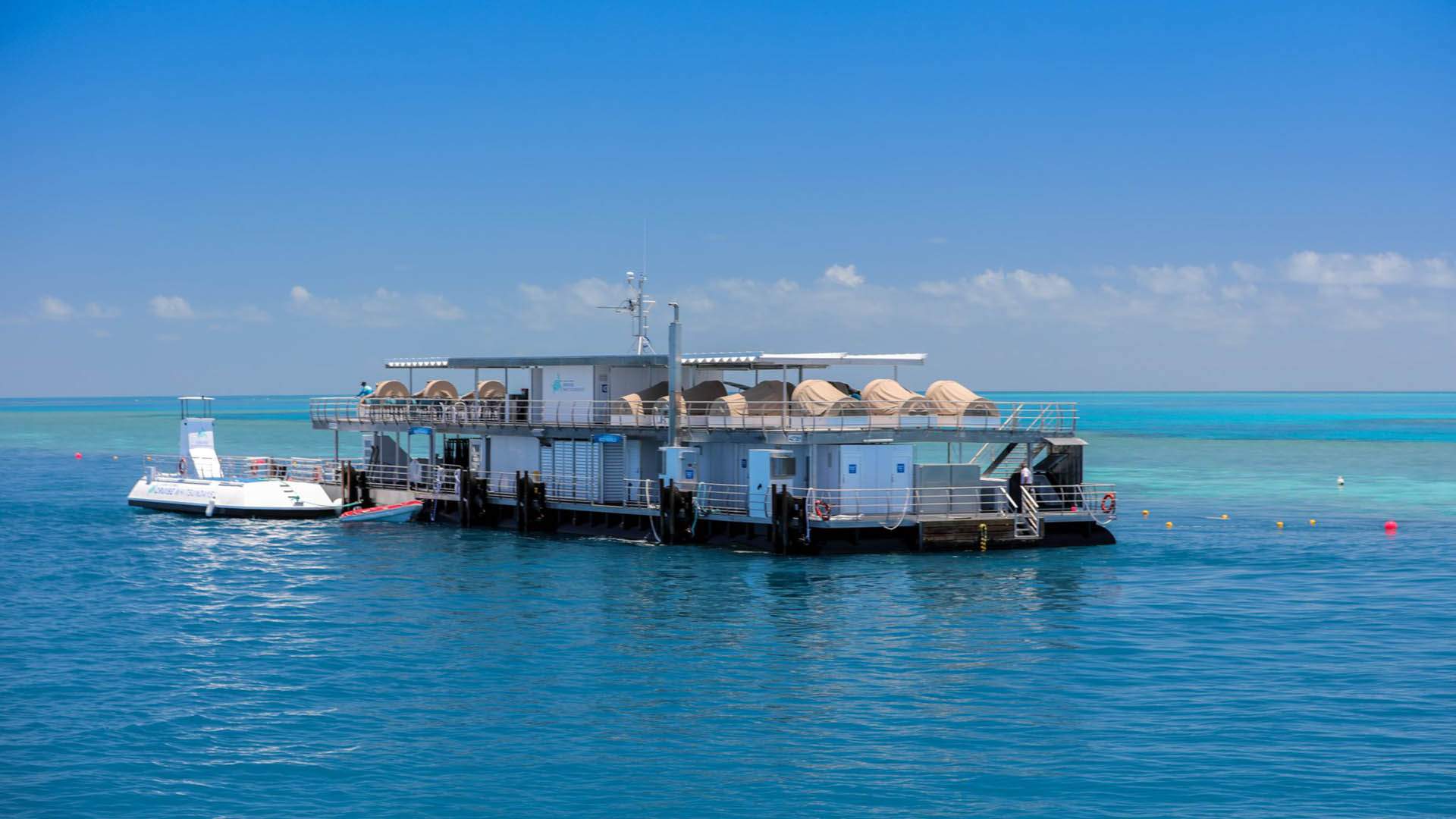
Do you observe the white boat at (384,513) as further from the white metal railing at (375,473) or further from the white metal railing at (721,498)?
the white metal railing at (721,498)

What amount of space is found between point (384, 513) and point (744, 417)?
21.1 meters

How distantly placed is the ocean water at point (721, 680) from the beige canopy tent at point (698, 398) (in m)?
5.85

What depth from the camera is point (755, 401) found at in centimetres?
5462

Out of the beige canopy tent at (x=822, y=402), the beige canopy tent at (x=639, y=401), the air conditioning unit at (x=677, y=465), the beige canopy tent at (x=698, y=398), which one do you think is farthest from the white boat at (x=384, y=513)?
the beige canopy tent at (x=822, y=402)

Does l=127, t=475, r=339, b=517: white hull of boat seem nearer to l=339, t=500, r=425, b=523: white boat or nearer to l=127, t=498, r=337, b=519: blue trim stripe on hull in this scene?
l=127, t=498, r=337, b=519: blue trim stripe on hull

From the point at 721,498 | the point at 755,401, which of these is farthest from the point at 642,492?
the point at 755,401

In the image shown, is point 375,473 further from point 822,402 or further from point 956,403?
point 956,403

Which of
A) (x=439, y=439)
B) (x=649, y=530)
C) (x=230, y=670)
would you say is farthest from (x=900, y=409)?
(x=439, y=439)

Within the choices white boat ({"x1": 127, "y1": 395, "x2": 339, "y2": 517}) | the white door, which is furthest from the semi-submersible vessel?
white boat ({"x1": 127, "y1": 395, "x2": 339, "y2": 517})

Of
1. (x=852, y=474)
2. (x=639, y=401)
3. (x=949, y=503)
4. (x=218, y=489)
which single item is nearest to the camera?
(x=852, y=474)

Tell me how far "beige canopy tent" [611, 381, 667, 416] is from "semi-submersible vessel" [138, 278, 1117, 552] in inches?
2.5

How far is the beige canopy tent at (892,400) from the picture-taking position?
5275 centimetres

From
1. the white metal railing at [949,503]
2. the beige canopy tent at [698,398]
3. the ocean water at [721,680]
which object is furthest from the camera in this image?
the beige canopy tent at [698,398]

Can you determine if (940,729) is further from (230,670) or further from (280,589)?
(280,589)
